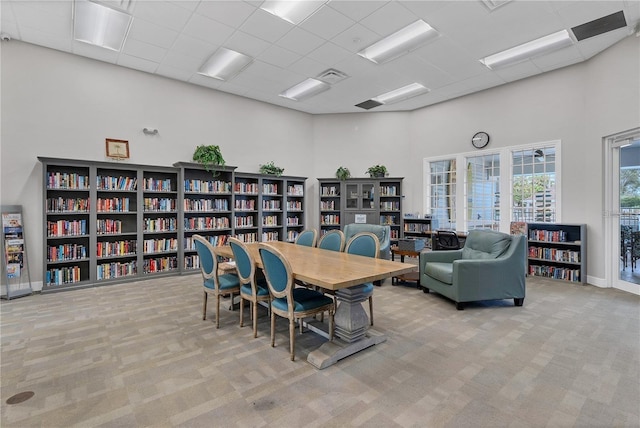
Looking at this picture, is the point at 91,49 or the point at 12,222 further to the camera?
the point at 91,49

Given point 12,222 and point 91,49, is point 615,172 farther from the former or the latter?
point 12,222

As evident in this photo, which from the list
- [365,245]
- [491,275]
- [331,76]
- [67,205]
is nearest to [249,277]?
[365,245]

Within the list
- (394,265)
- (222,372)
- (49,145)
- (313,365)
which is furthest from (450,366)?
(49,145)

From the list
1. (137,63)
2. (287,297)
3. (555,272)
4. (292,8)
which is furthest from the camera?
(555,272)

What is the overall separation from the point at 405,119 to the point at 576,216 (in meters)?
4.23

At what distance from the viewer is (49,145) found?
15.8ft

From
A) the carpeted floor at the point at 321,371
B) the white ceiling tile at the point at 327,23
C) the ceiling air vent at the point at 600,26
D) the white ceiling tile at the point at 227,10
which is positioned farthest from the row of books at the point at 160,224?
the ceiling air vent at the point at 600,26

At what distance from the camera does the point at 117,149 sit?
17.7 ft

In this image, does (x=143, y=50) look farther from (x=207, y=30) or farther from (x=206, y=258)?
(x=206, y=258)

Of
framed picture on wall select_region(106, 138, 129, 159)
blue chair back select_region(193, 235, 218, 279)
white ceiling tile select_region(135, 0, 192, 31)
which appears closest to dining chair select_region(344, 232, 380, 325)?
blue chair back select_region(193, 235, 218, 279)

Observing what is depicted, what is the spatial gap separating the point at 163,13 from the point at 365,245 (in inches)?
158

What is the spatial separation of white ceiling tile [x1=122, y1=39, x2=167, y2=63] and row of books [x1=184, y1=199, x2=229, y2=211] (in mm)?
2507

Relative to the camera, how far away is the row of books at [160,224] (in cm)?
552

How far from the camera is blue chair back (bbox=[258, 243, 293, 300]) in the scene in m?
2.56
